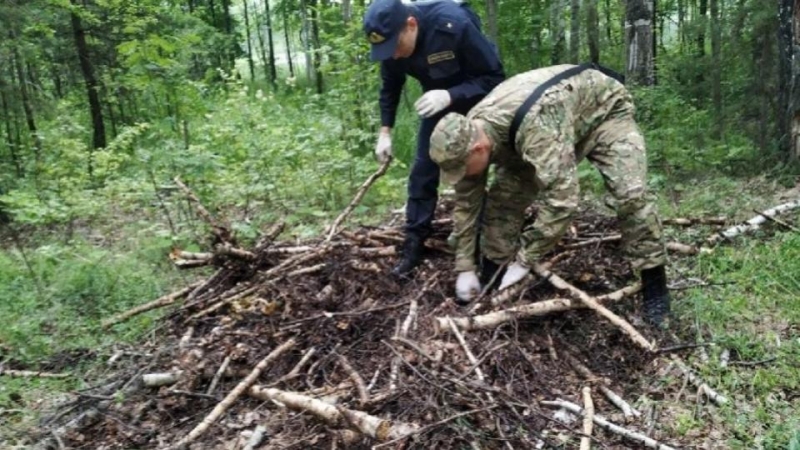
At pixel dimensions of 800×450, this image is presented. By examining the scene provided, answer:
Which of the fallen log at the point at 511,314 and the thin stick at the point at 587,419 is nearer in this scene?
the thin stick at the point at 587,419

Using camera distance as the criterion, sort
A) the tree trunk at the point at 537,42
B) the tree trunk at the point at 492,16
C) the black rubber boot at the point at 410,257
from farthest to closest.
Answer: the tree trunk at the point at 537,42, the tree trunk at the point at 492,16, the black rubber boot at the point at 410,257

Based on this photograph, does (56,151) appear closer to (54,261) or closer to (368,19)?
(54,261)

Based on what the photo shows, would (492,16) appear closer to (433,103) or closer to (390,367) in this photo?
(433,103)

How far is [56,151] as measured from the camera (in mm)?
7023

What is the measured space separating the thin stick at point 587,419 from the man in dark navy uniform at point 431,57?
61.1 inches

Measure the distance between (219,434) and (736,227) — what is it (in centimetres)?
381

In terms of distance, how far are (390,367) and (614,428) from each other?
43.4 inches

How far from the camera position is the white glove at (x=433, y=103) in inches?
144

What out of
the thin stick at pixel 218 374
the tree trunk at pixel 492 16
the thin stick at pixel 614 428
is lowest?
the thin stick at pixel 614 428

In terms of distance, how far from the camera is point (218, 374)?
339 centimetres

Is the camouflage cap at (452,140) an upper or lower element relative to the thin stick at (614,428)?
upper

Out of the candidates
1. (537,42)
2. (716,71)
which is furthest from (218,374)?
(537,42)

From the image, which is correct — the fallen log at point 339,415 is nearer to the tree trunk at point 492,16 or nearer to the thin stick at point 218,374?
the thin stick at point 218,374

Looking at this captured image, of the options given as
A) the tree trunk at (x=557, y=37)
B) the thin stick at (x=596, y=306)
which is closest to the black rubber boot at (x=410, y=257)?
the thin stick at (x=596, y=306)
